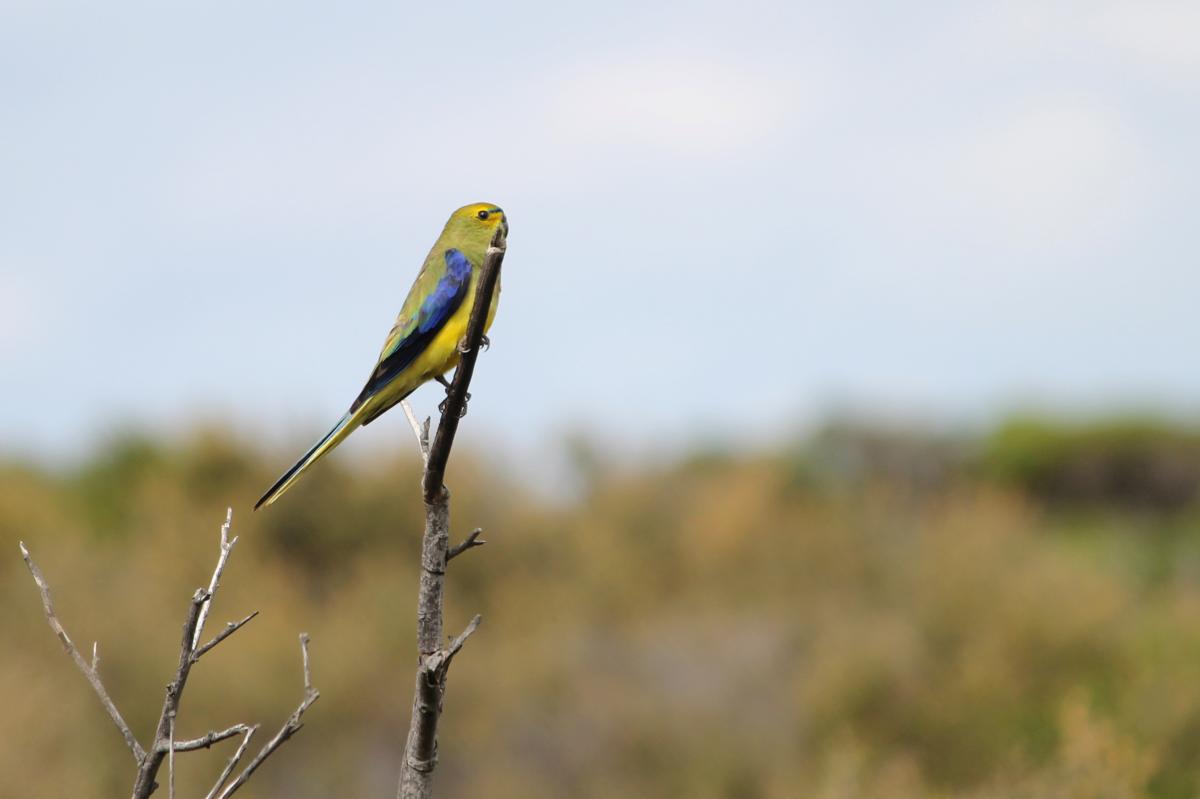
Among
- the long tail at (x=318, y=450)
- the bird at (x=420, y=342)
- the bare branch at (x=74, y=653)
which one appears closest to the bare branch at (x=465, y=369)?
the long tail at (x=318, y=450)

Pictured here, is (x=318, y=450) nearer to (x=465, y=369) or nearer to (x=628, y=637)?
(x=465, y=369)

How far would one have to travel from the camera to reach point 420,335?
4500 mm

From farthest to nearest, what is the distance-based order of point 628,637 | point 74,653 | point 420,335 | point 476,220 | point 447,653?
point 628,637 → point 476,220 → point 420,335 → point 447,653 → point 74,653

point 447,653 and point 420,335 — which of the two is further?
point 420,335

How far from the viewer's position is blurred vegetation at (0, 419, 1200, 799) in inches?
492

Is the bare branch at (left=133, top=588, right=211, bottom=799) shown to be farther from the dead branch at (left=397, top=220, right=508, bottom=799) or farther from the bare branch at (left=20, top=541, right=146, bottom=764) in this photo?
the dead branch at (left=397, top=220, right=508, bottom=799)

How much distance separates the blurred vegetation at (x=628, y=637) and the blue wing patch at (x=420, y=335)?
6278 millimetres

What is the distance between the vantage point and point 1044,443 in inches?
1150

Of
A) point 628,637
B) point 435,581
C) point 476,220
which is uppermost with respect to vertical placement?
point 476,220

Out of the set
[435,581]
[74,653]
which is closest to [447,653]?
[435,581]

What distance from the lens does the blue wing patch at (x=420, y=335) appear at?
176 inches

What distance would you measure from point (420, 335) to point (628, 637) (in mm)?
11008

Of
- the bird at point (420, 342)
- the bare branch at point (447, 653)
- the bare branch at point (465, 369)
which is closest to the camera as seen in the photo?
the bare branch at point (447, 653)

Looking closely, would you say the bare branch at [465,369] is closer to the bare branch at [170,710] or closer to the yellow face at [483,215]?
the bare branch at [170,710]
